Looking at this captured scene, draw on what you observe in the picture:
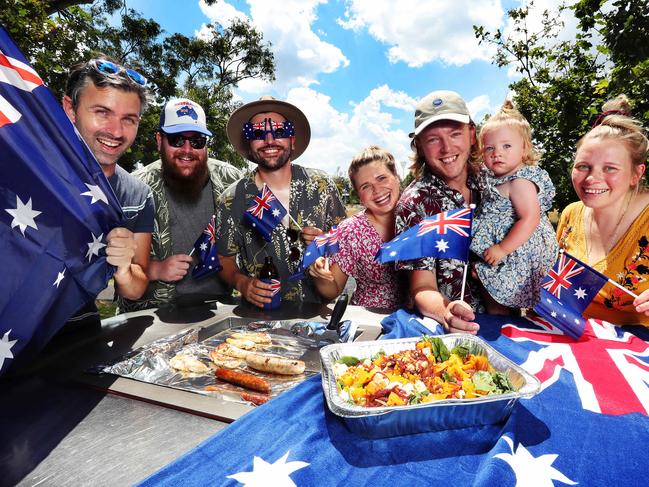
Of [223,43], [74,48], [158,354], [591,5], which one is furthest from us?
[223,43]

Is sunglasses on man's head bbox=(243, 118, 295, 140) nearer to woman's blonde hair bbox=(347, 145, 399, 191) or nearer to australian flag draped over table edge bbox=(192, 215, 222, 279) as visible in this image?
woman's blonde hair bbox=(347, 145, 399, 191)

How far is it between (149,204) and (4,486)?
249cm

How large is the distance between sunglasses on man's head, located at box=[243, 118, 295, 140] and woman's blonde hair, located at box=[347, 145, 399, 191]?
2.47 feet

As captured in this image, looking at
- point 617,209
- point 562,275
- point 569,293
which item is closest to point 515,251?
point 562,275

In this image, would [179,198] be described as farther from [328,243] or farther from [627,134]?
[627,134]

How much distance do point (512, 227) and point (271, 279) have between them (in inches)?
78.1

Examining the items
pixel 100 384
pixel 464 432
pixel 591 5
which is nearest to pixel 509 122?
pixel 464 432

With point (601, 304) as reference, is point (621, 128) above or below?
above

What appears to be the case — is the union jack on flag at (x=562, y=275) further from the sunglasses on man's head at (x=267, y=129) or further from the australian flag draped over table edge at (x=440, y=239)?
the sunglasses on man's head at (x=267, y=129)

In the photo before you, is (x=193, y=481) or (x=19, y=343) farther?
(x=19, y=343)

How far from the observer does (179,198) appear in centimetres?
429

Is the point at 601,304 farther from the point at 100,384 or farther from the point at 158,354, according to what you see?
the point at 100,384

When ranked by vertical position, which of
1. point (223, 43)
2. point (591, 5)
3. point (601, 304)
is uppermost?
point (223, 43)

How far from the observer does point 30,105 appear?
1898 mm
